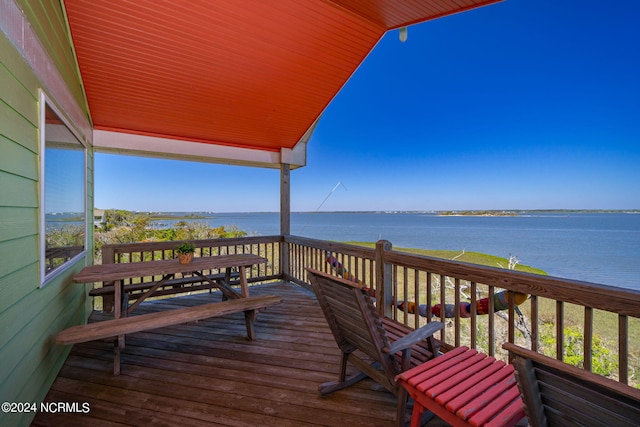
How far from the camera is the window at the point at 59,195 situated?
190cm

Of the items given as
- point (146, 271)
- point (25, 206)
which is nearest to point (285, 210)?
point (146, 271)

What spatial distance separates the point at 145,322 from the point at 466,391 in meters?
2.38

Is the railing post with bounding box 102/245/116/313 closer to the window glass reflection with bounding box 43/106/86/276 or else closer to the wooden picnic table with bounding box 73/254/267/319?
the window glass reflection with bounding box 43/106/86/276

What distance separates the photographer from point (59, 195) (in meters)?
2.29

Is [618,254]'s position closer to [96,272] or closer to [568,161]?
[568,161]

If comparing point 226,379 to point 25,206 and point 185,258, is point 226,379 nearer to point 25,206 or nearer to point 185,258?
point 185,258

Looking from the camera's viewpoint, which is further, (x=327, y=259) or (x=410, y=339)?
(x=327, y=259)

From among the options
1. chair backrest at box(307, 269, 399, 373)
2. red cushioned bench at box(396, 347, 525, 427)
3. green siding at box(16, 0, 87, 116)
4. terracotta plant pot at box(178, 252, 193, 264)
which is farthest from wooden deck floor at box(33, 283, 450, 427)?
green siding at box(16, 0, 87, 116)

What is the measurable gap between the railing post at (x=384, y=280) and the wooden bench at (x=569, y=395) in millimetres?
1815

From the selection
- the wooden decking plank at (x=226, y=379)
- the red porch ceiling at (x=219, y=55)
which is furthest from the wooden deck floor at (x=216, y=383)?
the red porch ceiling at (x=219, y=55)

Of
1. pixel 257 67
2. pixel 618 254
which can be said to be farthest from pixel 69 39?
pixel 618 254

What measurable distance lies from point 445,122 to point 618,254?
695 inches

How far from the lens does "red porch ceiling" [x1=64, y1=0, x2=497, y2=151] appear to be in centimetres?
249

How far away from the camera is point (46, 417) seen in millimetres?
1760
